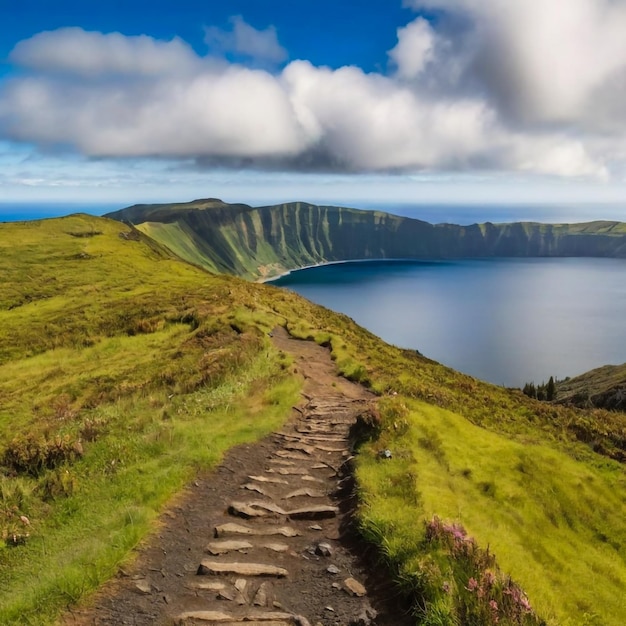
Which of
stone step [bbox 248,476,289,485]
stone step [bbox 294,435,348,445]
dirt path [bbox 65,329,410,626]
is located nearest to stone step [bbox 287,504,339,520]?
dirt path [bbox 65,329,410,626]

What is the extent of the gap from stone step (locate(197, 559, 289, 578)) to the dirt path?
0.8 inches

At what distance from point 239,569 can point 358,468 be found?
5.52 meters

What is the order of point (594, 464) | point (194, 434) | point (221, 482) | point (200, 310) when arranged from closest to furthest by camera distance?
point (221, 482) → point (194, 434) → point (594, 464) → point (200, 310)

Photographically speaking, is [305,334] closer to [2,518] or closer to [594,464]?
[594,464]

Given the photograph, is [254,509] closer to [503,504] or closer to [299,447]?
[299,447]

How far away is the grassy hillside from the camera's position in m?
9.90

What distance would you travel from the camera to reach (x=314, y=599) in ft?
31.4

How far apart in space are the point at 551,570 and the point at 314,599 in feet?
23.4

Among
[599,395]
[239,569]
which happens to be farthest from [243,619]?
[599,395]

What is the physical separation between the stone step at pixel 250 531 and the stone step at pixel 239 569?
124 cm

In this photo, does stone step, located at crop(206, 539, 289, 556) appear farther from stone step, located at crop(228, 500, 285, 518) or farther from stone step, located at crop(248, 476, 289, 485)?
stone step, located at crop(248, 476, 289, 485)

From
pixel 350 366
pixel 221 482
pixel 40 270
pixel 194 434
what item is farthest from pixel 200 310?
pixel 40 270

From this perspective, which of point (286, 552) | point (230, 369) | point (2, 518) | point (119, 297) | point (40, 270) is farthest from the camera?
point (40, 270)

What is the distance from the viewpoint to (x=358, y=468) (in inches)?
587
